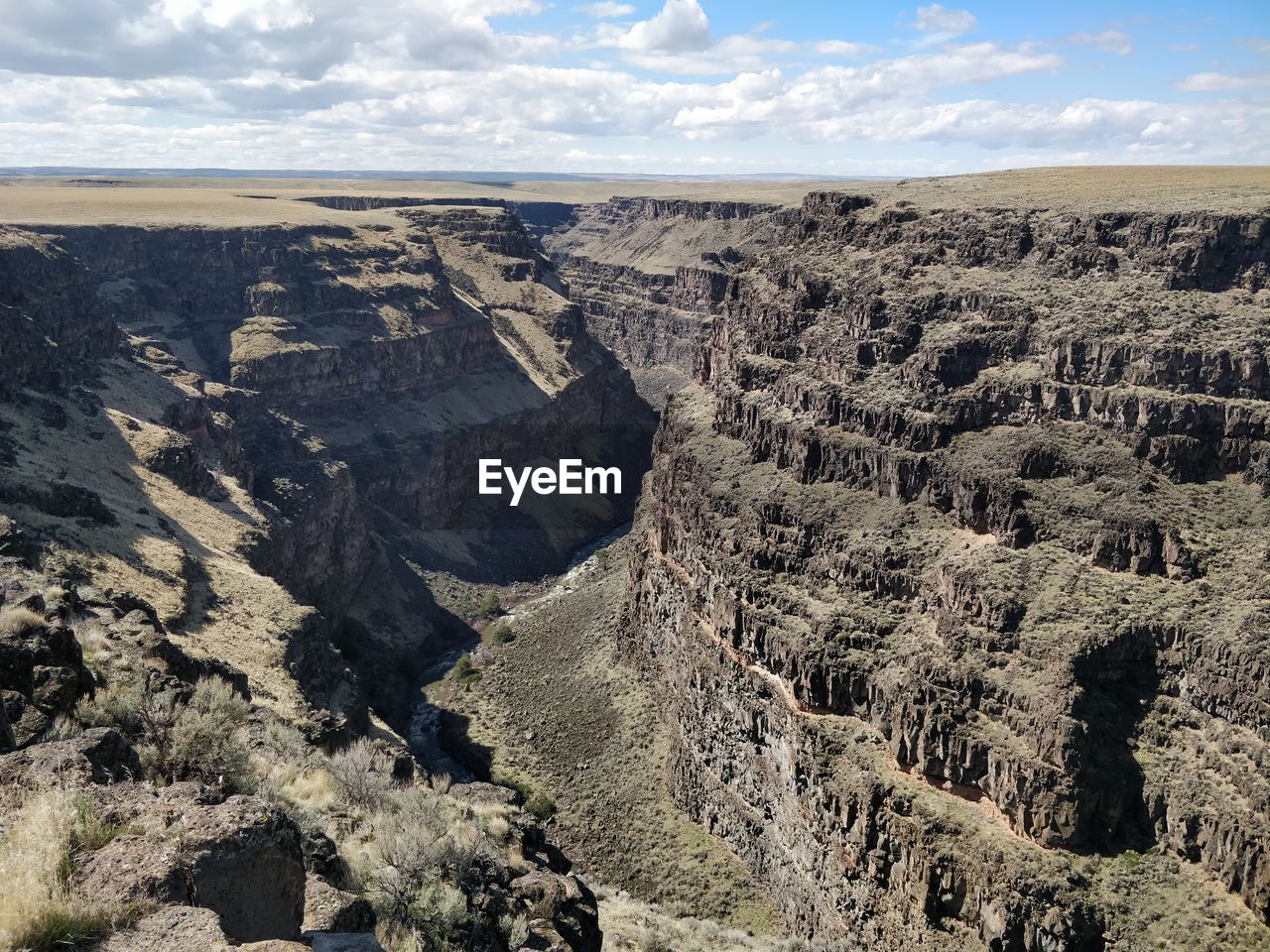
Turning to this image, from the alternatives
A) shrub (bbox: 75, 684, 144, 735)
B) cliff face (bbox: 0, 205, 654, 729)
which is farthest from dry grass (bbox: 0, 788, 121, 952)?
cliff face (bbox: 0, 205, 654, 729)

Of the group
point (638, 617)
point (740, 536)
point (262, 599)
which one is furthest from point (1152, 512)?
point (262, 599)

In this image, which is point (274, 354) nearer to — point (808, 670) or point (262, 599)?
point (262, 599)

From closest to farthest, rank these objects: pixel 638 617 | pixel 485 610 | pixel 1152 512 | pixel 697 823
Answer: pixel 1152 512 → pixel 697 823 → pixel 638 617 → pixel 485 610

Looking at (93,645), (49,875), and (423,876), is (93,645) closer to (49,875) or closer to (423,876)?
(423,876)

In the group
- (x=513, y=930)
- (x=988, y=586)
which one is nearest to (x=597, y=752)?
(x=988, y=586)

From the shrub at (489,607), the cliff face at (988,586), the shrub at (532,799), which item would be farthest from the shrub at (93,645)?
the shrub at (489,607)

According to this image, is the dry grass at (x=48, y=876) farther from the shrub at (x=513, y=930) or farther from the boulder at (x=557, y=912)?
the boulder at (x=557, y=912)

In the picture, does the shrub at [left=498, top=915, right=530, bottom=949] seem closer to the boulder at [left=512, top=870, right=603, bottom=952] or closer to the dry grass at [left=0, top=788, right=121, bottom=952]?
the boulder at [left=512, top=870, right=603, bottom=952]
